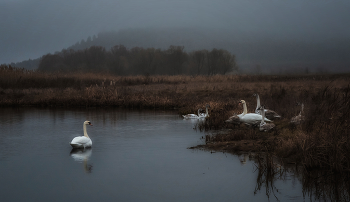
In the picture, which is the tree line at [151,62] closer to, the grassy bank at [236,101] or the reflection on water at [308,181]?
the grassy bank at [236,101]

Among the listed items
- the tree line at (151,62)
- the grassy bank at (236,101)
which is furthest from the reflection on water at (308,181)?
the tree line at (151,62)

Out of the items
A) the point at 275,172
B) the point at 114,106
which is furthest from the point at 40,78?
the point at 275,172

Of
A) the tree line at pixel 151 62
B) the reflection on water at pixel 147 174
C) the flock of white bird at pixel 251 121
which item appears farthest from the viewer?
the tree line at pixel 151 62

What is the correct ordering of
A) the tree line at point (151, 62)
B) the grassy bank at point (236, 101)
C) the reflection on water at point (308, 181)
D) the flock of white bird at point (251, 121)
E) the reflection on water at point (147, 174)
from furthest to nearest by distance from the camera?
the tree line at point (151, 62) → the flock of white bird at point (251, 121) → the grassy bank at point (236, 101) → the reflection on water at point (147, 174) → the reflection on water at point (308, 181)

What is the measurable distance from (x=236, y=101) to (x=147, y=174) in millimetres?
14758

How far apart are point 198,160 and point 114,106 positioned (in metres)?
17.9

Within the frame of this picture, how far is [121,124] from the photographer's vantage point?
1736 centimetres

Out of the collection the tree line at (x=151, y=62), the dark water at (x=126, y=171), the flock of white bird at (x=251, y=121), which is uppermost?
the tree line at (x=151, y=62)

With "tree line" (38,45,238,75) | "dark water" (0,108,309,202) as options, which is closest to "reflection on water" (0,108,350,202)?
"dark water" (0,108,309,202)

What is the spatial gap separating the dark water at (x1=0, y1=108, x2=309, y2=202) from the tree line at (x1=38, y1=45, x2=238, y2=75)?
214ft

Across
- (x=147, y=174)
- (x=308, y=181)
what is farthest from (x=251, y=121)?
(x=147, y=174)

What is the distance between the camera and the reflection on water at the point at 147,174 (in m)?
7.26

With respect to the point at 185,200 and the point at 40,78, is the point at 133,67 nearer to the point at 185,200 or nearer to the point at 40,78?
the point at 40,78

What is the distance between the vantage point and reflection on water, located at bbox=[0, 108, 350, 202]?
7258 millimetres
